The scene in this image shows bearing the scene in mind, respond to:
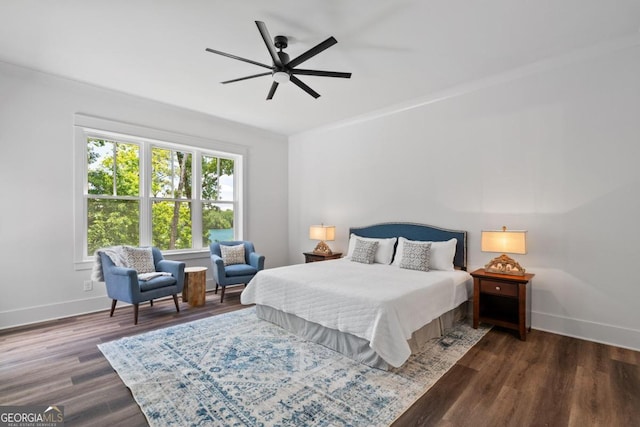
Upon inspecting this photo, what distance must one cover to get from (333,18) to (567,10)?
6.33 ft

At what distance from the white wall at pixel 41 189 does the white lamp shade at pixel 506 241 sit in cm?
484

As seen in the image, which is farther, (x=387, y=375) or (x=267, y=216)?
(x=267, y=216)

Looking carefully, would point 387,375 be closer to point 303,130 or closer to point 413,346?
point 413,346

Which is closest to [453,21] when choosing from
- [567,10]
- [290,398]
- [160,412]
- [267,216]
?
[567,10]

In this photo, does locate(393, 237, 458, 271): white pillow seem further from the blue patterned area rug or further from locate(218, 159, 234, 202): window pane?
locate(218, 159, 234, 202): window pane

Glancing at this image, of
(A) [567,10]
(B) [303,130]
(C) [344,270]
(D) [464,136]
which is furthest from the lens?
(B) [303,130]

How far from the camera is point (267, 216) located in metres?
6.16

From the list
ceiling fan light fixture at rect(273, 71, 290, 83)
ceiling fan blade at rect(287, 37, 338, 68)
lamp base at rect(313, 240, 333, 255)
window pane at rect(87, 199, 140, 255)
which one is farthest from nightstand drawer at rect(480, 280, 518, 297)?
window pane at rect(87, 199, 140, 255)

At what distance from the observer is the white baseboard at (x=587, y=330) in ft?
9.81

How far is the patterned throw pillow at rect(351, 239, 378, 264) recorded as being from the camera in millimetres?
4372

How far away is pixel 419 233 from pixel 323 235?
166 cm

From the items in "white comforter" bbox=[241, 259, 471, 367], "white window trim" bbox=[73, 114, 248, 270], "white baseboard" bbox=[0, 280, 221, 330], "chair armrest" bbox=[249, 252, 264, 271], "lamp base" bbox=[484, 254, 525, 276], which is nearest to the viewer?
"white comforter" bbox=[241, 259, 471, 367]

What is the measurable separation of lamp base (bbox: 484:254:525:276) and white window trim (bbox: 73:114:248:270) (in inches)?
159

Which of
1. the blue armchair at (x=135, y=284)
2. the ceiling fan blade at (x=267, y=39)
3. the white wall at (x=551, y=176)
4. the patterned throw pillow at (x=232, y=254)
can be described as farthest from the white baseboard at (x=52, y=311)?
the white wall at (x=551, y=176)
